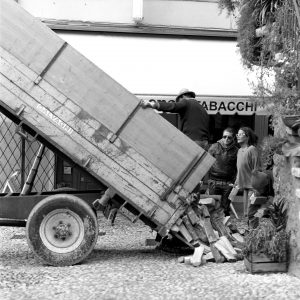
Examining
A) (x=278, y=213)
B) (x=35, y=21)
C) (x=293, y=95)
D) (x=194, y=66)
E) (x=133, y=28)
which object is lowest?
(x=278, y=213)

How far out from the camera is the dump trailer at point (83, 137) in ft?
21.2

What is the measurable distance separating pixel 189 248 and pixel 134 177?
144 cm

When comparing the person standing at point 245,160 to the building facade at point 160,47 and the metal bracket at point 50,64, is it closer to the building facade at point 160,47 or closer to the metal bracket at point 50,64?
the building facade at point 160,47

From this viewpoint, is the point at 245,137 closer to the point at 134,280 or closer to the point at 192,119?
the point at 192,119

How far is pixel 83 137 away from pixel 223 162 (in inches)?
134

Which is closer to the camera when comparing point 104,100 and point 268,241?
point 268,241

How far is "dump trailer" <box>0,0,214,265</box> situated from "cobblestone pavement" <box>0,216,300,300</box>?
1.25ft

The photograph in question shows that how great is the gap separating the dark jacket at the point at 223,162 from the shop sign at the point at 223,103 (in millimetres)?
1572

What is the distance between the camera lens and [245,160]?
8.89 metres

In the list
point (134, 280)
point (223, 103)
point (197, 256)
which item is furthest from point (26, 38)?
point (223, 103)

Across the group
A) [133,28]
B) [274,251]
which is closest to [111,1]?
[133,28]

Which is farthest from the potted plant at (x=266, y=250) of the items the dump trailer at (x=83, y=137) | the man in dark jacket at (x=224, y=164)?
the man in dark jacket at (x=224, y=164)

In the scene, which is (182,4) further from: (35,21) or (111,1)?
(35,21)

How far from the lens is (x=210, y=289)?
18.5 feet
